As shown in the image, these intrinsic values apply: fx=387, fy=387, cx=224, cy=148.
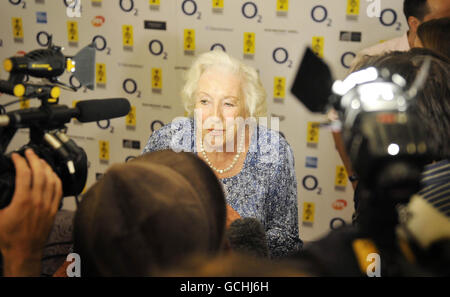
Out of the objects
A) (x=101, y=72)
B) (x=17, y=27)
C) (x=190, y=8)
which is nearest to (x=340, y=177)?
(x=190, y=8)

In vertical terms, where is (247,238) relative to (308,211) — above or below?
above

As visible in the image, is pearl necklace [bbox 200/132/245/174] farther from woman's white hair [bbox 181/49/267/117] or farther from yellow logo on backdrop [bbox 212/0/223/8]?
yellow logo on backdrop [bbox 212/0/223/8]

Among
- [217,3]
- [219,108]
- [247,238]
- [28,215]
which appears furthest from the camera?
[217,3]

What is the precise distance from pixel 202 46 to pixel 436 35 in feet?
6.20

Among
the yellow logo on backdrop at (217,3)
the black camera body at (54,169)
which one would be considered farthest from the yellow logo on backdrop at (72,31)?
the black camera body at (54,169)

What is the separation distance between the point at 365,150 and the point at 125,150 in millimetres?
2737

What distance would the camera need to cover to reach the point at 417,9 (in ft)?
7.06

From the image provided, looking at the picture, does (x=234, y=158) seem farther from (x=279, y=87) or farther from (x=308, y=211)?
(x=308, y=211)

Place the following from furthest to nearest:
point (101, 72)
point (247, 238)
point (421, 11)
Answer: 1. point (101, 72)
2. point (421, 11)
3. point (247, 238)

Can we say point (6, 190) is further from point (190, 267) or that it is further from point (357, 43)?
point (357, 43)

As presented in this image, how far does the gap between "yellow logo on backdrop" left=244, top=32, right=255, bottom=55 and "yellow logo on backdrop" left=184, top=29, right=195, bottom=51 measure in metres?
0.38

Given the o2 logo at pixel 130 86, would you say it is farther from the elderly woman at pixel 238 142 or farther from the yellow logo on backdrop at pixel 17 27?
the elderly woman at pixel 238 142

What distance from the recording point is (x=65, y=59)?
835mm

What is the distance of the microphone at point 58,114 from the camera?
711 millimetres
